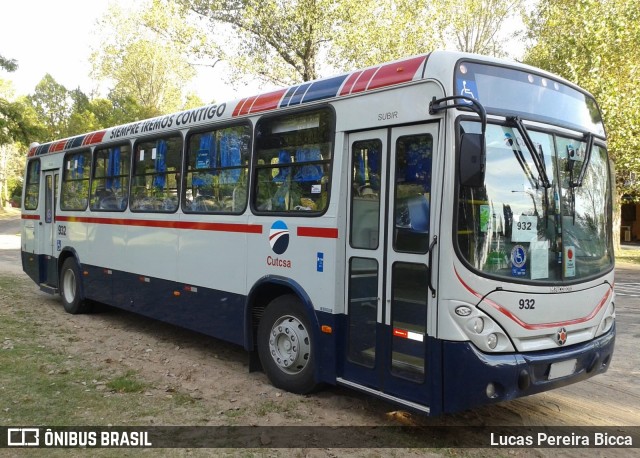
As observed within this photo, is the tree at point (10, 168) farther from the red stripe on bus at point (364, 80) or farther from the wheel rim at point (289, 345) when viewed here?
the red stripe on bus at point (364, 80)

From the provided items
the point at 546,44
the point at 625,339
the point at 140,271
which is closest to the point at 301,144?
the point at 140,271

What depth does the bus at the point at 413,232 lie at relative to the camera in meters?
4.23

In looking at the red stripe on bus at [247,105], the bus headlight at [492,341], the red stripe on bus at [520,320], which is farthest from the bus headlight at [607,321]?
the red stripe on bus at [247,105]

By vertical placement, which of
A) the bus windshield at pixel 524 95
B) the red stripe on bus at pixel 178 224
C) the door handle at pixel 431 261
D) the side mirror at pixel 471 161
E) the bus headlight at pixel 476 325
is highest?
the bus windshield at pixel 524 95

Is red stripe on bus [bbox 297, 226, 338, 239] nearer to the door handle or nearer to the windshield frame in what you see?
the door handle

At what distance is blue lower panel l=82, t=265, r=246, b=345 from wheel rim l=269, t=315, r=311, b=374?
1.85 ft

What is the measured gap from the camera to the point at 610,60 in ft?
66.6

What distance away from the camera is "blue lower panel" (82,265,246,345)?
6520 millimetres

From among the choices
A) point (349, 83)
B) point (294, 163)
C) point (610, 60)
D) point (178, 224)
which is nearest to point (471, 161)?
point (349, 83)

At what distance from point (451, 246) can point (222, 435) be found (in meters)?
2.48

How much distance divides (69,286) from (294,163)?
6573mm

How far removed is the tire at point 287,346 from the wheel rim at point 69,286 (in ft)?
18.3

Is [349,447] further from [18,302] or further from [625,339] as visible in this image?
[18,302]

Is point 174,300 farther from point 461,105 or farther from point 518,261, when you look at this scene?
point 461,105
